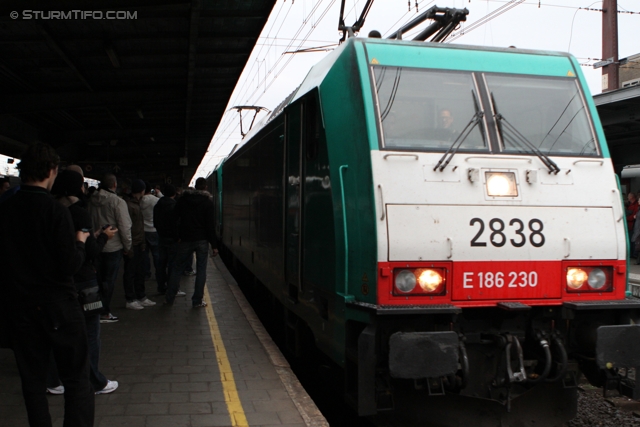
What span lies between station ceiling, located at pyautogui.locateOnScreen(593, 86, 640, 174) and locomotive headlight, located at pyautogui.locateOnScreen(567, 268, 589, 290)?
39.5ft

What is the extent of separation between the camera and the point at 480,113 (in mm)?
5055

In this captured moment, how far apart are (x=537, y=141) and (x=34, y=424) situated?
12.7ft

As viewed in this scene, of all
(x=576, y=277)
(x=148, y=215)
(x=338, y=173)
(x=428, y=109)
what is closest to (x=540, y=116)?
(x=428, y=109)

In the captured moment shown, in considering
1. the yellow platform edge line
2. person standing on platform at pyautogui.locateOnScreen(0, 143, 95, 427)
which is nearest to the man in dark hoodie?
the yellow platform edge line

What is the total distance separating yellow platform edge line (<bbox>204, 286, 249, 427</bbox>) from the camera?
186 inches

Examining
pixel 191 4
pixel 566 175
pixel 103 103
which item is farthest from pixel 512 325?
pixel 103 103

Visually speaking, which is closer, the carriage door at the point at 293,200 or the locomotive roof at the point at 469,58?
the locomotive roof at the point at 469,58

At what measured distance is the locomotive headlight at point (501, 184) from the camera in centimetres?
474

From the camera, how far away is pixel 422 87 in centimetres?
505

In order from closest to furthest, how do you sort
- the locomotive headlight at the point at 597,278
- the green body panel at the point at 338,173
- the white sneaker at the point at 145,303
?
the green body panel at the point at 338,173, the locomotive headlight at the point at 597,278, the white sneaker at the point at 145,303

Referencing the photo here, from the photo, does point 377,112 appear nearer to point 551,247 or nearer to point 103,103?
point 551,247

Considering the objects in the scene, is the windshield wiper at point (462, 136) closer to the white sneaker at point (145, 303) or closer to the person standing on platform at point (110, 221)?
the person standing on platform at point (110, 221)

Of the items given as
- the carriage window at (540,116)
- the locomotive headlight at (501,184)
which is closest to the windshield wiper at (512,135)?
the carriage window at (540,116)

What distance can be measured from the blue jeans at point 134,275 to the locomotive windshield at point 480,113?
5.45m
